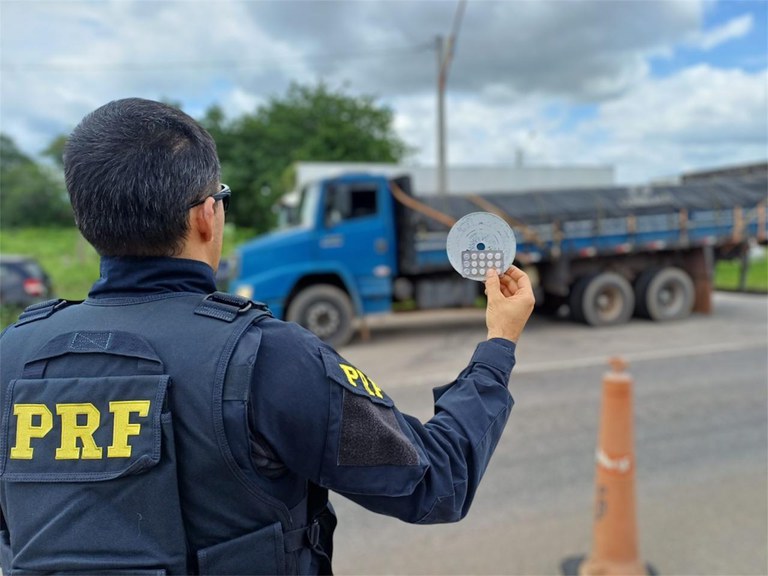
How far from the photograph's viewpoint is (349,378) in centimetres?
110

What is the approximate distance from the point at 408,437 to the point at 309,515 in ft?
0.90

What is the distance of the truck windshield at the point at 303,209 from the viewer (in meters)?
9.09

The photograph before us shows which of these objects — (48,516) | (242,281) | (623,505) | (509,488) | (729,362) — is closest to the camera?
(48,516)

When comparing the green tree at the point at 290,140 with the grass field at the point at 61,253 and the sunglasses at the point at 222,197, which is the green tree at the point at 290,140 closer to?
the grass field at the point at 61,253

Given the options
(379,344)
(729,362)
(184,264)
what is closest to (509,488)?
(184,264)

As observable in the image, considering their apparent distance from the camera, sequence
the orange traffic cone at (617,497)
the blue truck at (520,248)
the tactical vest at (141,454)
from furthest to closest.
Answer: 1. the blue truck at (520,248)
2. the orange traffic cone at (617,497)
3. the tactical vest at (141,454)

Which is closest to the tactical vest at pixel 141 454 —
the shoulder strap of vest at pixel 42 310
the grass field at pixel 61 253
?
the shoulder strap of vest at pixel 42 310

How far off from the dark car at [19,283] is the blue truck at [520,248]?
3486 millimetres

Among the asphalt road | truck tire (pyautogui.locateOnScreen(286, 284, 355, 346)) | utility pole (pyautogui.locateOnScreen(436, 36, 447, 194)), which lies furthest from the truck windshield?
utility pole (pyautogui.locateOnScreen(436, 36, 447, 194))

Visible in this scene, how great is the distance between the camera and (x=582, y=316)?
10.2 meters

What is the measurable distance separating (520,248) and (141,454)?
9.04m

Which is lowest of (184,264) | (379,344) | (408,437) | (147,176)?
(379,344)

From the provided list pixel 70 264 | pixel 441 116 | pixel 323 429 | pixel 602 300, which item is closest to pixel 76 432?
pixel 323 429

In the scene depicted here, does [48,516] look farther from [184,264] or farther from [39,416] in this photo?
[184,264]
